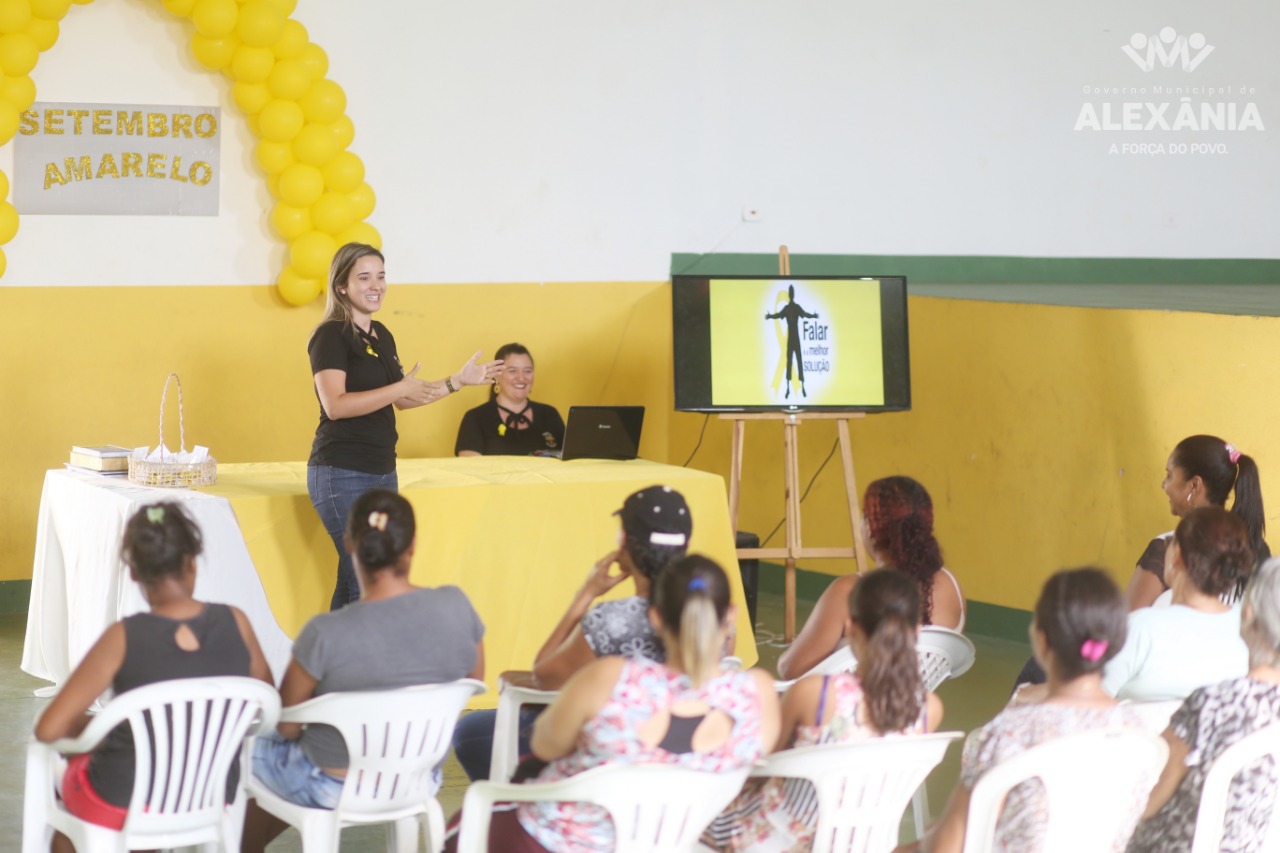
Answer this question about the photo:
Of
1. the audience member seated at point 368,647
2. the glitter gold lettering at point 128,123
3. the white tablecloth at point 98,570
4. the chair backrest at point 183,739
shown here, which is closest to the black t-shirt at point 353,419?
the white tablecloth at point 98,570

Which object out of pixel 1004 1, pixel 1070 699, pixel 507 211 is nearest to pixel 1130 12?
pixel 1004 1

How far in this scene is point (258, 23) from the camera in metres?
6.36

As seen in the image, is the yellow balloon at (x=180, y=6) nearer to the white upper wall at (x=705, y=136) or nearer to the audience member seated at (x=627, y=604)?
the white upper wall at (x=705, y=136)

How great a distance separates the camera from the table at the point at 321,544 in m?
4.65

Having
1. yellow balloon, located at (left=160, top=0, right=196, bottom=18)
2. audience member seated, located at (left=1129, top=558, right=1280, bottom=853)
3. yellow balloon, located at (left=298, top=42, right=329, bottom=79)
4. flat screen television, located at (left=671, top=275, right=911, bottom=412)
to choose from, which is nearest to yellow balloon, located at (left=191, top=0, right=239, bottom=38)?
yellow balloon, located at (left=160, top=0, right=196, bottom=18)

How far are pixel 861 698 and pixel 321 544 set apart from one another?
8.36 feet

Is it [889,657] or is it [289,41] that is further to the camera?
[289,41]

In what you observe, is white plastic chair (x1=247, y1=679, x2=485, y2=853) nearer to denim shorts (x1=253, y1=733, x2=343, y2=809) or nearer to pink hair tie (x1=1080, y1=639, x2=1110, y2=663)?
denim shorts (x1=253, y1=733, x2=343, y2=809)

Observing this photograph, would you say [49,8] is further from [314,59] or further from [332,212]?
[332,212]

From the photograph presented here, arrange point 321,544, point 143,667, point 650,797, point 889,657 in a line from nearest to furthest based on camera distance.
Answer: point 650,797
point 889,657
point 143,667
point 321,544

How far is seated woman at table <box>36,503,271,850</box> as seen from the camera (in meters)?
2.77

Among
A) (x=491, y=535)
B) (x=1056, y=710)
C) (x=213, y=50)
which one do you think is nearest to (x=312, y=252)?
(x=213, y=50)

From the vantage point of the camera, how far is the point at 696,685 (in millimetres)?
2598

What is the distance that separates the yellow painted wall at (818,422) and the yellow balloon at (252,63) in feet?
3.10
